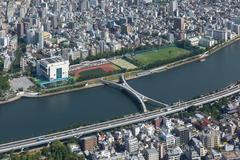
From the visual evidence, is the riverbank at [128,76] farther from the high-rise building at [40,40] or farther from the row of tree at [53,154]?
the row of tree at [53,154]

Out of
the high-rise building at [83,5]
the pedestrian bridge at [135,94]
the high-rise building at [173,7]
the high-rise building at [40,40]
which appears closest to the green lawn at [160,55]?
the pedestrian bridge at [135,94]

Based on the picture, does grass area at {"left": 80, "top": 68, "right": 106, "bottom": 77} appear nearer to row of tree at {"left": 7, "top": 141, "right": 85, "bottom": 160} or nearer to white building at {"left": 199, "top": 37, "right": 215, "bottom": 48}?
white building at {"left": 199, "top": 37, "right": 215, "bottom": 48}

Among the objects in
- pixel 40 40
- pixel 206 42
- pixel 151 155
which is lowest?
pixel 151 155

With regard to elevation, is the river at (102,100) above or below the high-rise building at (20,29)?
below

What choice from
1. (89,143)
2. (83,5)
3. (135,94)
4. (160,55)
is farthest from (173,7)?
(89,143)

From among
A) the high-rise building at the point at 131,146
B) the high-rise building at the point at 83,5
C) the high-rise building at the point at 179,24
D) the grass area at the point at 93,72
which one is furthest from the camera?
the high-rise building at the point at 83,5

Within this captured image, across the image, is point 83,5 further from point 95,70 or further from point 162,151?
point 162,151

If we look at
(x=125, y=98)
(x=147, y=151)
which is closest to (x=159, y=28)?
(x=125, y=98)
